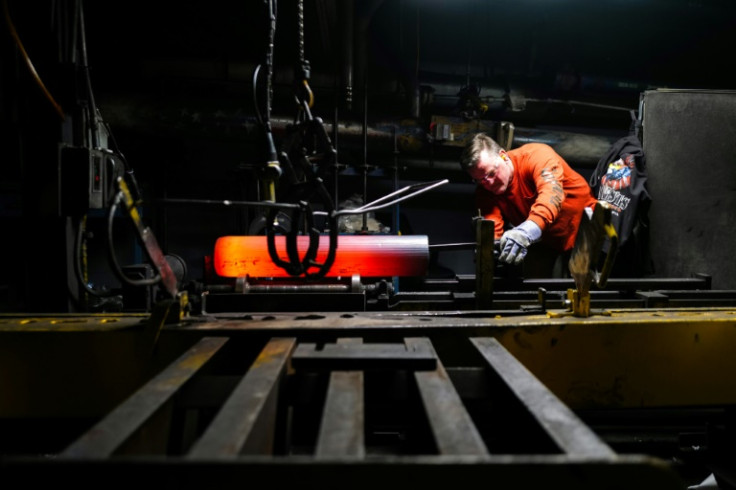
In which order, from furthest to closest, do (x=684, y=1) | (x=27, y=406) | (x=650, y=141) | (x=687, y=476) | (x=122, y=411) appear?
(x=684, y=1)
(x=650, y=141)
(x=687, y=476)
(x=27, y=406)
(x=122, y=411)

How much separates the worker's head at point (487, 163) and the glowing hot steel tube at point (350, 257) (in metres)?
1.39

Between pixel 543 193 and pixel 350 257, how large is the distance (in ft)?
5.64

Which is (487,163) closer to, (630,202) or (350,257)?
(630,202)

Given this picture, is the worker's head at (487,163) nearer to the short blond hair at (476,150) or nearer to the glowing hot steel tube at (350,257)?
the short blond hair at (476,150)

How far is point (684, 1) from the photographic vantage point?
15.6 feet

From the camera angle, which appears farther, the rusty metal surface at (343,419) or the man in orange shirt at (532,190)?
the man in orange shirt at (532,190)

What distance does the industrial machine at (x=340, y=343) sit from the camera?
717mm

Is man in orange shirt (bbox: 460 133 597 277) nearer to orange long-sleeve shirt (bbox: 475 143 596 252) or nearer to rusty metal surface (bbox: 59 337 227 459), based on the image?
orange long-sleeve shirt (bbox: 475 143 596 252)

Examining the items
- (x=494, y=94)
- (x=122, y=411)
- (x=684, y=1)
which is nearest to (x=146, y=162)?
(x=494, y=94)

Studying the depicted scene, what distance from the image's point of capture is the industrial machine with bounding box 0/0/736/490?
0.72m

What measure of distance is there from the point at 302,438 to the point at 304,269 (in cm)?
84

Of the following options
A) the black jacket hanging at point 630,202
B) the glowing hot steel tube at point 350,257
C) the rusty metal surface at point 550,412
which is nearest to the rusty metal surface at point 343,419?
the rusty metal surface at point 550,412

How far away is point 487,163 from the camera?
135 inches

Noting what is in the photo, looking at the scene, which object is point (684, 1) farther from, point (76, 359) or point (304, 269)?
point (76, 359)
